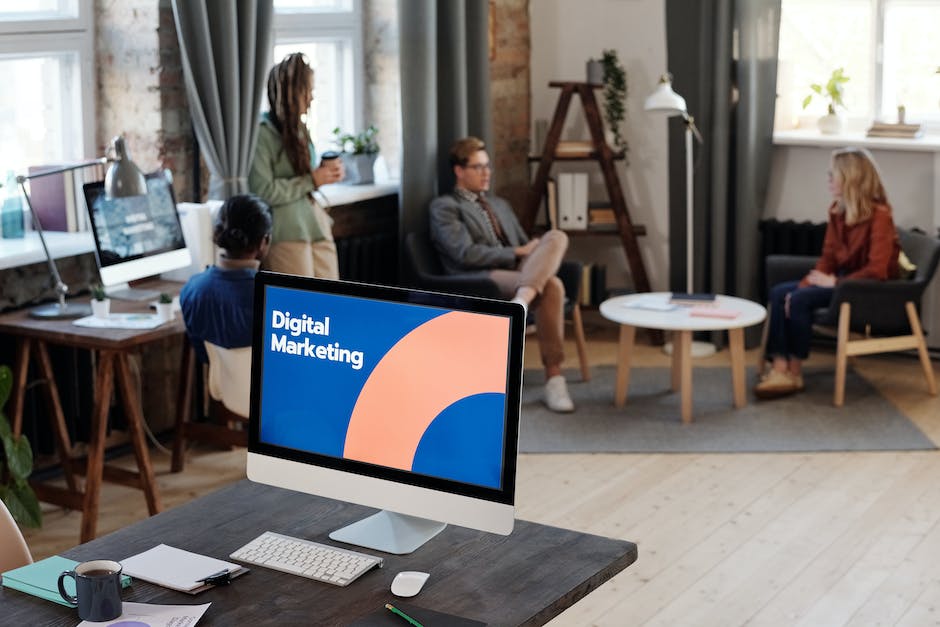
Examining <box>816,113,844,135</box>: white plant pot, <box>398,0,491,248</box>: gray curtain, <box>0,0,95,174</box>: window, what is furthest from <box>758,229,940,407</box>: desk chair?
<box>0,0,95,174</box>: window

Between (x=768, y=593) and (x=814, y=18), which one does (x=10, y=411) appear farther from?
(x=814, y=18)

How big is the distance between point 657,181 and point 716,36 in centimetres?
92

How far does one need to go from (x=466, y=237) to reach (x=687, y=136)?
132 centimetres

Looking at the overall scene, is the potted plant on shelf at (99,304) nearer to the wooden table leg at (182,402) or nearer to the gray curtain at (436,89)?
the wooden table leg at (182,402)

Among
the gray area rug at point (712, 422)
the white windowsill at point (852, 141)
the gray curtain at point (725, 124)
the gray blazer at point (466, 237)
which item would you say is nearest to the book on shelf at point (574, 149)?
the gray curtain at point (725, 124)

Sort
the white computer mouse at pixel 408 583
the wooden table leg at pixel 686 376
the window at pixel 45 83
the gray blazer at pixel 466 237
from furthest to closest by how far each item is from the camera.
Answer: the gray blazer at pixel 466 237 → the wooden table leg at pixel 686 376 → the window at pixel 45 83 → the white computer mouse at pixel 408 583

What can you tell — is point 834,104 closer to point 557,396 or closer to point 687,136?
point 687,136

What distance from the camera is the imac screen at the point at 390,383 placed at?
94.7 inches

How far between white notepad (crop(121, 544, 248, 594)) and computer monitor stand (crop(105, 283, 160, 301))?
245 cm

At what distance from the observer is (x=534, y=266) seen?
19.3 ft

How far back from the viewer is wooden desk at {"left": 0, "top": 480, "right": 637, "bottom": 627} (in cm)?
224

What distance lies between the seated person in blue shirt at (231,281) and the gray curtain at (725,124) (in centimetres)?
310

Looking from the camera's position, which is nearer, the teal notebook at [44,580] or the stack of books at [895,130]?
the teal notebook at [44,580]

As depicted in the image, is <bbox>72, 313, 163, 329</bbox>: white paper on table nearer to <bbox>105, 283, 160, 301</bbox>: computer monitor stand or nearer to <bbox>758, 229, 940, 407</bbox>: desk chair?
<bbox>105, 283, 160, 301</bbox>: computer monitor stand
